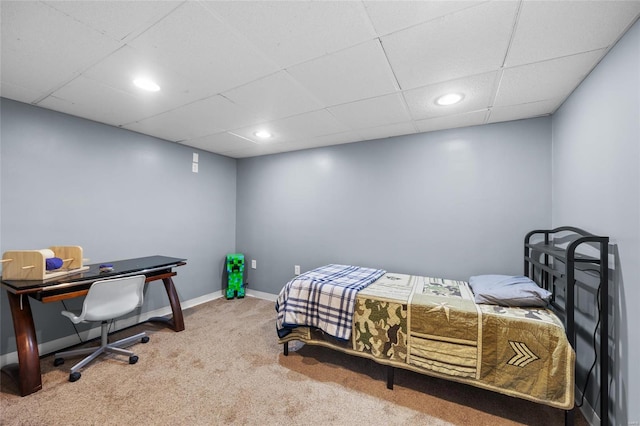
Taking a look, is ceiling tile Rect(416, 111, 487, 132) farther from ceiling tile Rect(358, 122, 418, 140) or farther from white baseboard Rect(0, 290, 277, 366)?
white baseboard Rect(0, 290, 277, 366)

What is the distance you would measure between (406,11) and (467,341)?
6.59ft

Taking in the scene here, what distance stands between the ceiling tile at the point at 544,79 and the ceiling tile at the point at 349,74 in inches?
32.0

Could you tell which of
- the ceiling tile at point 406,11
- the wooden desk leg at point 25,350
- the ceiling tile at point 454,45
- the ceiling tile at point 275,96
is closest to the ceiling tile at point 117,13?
the ceiling tile at point 275,96

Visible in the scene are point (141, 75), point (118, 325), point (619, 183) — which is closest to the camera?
point (619, 183)

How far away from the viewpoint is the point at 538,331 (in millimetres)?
1575

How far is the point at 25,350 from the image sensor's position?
183 centimetres

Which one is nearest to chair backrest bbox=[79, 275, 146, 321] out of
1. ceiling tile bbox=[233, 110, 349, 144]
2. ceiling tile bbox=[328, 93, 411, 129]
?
ceiling tile bbox=[233, 110, 349, 144]

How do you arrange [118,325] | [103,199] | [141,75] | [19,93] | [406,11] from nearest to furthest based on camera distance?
[406,11] < [141,75] < [19,93] < [103,199] < [118,325]

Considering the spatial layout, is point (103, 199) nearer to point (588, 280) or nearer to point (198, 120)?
point (198, 120)

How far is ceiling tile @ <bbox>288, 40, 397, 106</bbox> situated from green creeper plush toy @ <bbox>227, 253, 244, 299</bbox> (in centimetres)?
284

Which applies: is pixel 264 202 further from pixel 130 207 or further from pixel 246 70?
pixel 246 70

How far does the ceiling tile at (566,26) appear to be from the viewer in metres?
1.15

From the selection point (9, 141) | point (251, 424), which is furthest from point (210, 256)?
point (251, 424)

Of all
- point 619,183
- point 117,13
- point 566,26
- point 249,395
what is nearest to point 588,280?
point 619,183
